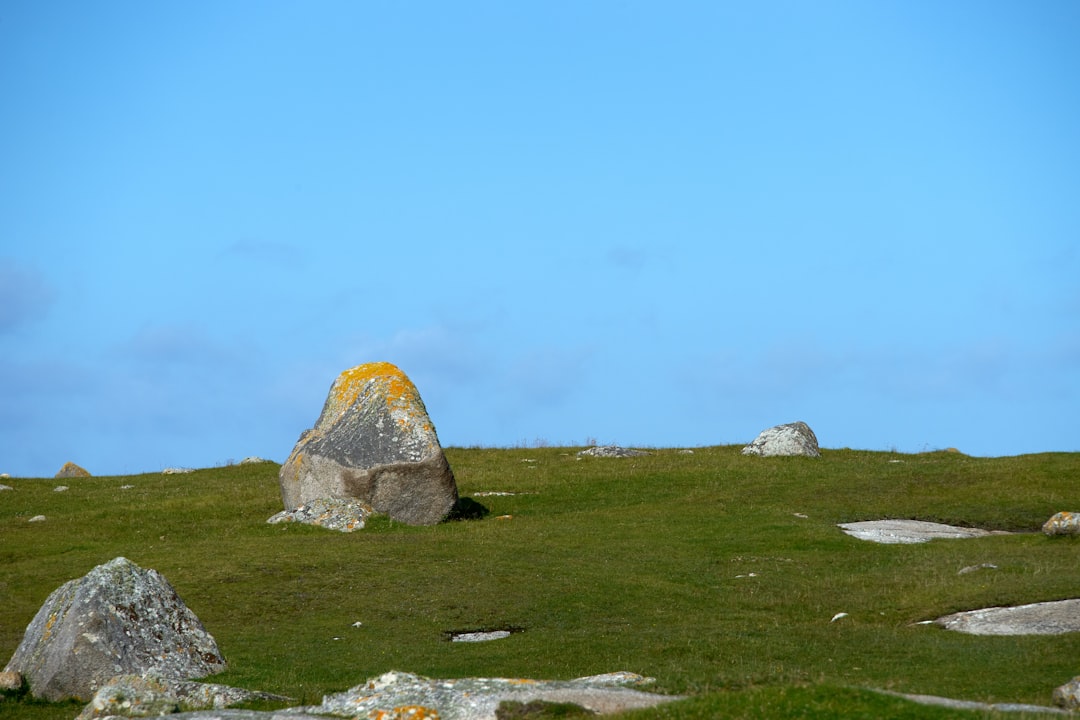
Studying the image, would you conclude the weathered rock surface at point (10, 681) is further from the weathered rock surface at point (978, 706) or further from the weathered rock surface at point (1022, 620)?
the weathered rock surface at point (1022, 620)

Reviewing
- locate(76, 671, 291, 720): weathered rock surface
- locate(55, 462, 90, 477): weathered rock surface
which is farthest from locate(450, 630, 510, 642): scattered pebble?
locate(55, 462, 90, 477): weathered rock surface

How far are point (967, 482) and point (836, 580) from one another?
59.5 feet

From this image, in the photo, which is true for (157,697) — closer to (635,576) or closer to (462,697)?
(462,697)

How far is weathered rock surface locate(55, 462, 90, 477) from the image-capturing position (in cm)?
6776

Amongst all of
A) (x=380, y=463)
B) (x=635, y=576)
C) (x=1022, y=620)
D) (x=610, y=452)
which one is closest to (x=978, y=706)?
(x=1022, y=620)

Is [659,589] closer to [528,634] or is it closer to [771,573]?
[771,573]

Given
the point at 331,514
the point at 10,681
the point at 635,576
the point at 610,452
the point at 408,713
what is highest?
the point at 610,452

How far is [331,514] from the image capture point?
45594 millimetres

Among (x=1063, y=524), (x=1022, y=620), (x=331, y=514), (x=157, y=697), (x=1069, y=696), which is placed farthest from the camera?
(x=331, y=514)

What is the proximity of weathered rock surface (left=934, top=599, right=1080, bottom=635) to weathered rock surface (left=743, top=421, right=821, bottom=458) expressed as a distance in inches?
1235

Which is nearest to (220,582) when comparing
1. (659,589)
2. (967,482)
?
(659,589)

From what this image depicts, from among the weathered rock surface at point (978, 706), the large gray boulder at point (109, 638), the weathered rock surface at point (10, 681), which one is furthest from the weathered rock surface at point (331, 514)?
the weathered rock surface at point (978, 706)

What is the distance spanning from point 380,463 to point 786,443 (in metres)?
25.1

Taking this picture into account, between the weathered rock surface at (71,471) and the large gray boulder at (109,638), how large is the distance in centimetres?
4380
